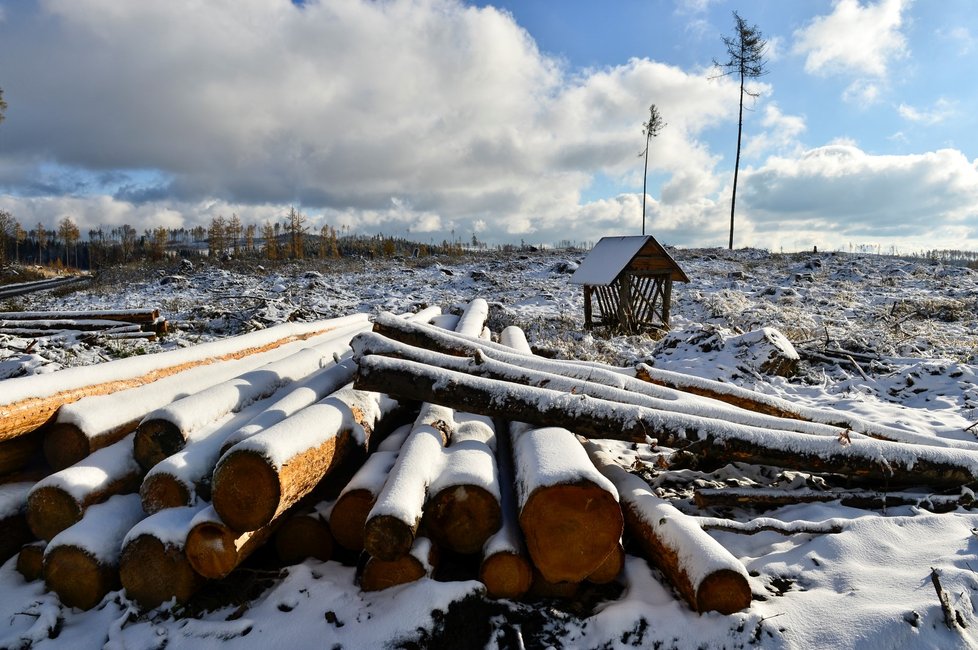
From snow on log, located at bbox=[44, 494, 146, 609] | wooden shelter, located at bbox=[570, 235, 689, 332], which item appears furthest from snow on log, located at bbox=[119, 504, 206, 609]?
wooden shelter, located at bbox=[570, 235, 689, 332]

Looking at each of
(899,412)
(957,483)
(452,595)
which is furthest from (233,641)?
(899,412)

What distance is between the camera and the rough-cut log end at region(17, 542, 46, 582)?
9.53 ft

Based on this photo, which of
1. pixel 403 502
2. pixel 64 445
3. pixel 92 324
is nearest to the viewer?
pixel 403 502

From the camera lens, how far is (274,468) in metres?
2.54

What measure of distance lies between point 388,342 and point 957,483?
4.33 metres

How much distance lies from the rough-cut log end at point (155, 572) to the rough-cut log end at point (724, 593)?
2638mm

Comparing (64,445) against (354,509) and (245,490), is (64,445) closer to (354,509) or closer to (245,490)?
(245,490)

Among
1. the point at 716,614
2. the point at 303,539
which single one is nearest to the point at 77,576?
Result: the point at 303,539

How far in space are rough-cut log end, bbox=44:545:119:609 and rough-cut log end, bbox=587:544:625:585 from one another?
2671 millimetres

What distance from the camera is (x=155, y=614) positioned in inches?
104

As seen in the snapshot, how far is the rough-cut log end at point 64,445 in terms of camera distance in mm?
3287

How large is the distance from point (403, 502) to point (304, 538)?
36.1 inches

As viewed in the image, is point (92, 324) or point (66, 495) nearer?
point (66, 495)

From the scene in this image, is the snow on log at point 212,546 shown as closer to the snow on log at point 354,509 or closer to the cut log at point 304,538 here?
the cut log at point 304,538
